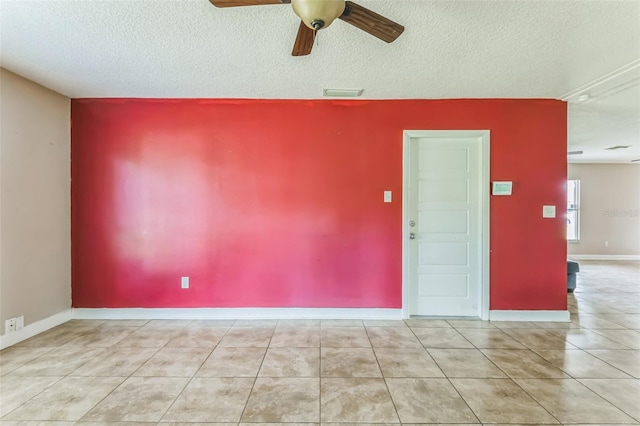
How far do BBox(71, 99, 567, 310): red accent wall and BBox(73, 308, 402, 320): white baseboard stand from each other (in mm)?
72

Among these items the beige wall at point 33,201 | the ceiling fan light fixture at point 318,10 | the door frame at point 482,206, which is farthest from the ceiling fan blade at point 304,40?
the beige wall at point 33,201

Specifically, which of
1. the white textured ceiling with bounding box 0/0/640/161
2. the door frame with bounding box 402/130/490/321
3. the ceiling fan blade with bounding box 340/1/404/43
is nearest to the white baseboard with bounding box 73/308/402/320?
the door frame with bounding box 402/130/490/321

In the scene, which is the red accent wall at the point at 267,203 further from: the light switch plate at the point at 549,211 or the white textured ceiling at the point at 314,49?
the white textured ceiling at the point at 314,49

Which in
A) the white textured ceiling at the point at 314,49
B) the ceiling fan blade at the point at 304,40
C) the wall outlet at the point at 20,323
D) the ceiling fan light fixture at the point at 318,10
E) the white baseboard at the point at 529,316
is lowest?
the white baseboard at the point at 529,316

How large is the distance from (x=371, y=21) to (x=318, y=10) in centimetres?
37

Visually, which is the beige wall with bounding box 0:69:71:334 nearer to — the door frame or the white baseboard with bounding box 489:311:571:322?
the door frame

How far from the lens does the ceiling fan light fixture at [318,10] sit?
1.43 m

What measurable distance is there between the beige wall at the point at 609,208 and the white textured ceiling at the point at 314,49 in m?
5.43

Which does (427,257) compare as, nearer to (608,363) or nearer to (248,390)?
(608,363)

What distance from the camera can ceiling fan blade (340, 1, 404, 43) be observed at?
1.57 m

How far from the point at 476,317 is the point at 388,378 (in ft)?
5.86

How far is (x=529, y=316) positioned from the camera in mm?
3389

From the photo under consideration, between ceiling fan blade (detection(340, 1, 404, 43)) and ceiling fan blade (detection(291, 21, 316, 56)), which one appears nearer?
ceiling fan blade (detection(340, 1, 404, 43))

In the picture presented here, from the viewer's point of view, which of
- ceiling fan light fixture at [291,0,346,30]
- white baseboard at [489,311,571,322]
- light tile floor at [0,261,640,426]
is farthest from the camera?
white baseboard at [489,311,571,322]
